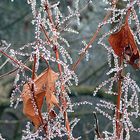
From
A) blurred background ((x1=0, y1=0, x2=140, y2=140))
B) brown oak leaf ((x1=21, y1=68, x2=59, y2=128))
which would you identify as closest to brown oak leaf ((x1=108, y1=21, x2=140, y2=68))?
brown oak leaf ((x1=21, y1=68, x2=59, y2=128))

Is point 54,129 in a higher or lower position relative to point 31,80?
lower

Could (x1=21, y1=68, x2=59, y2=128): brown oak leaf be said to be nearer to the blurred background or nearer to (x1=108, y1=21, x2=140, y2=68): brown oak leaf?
(x1=108, y1=21, x2=140, y2=68): brown oak leaf

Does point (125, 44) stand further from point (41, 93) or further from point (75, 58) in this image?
point (75, 58)

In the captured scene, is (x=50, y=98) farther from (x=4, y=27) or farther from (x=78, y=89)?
(x=4, y=27)

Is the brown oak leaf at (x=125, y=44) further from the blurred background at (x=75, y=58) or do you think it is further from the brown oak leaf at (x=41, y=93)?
the blurred background at (x=75, y=58)

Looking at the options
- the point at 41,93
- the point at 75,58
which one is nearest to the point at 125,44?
the point at 41,93

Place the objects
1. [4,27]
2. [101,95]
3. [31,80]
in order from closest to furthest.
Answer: [31,80] → [101,95] → [4,27]

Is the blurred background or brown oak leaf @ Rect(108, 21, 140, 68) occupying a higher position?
the blurred background

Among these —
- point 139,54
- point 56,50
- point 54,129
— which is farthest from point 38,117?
point 139,54
